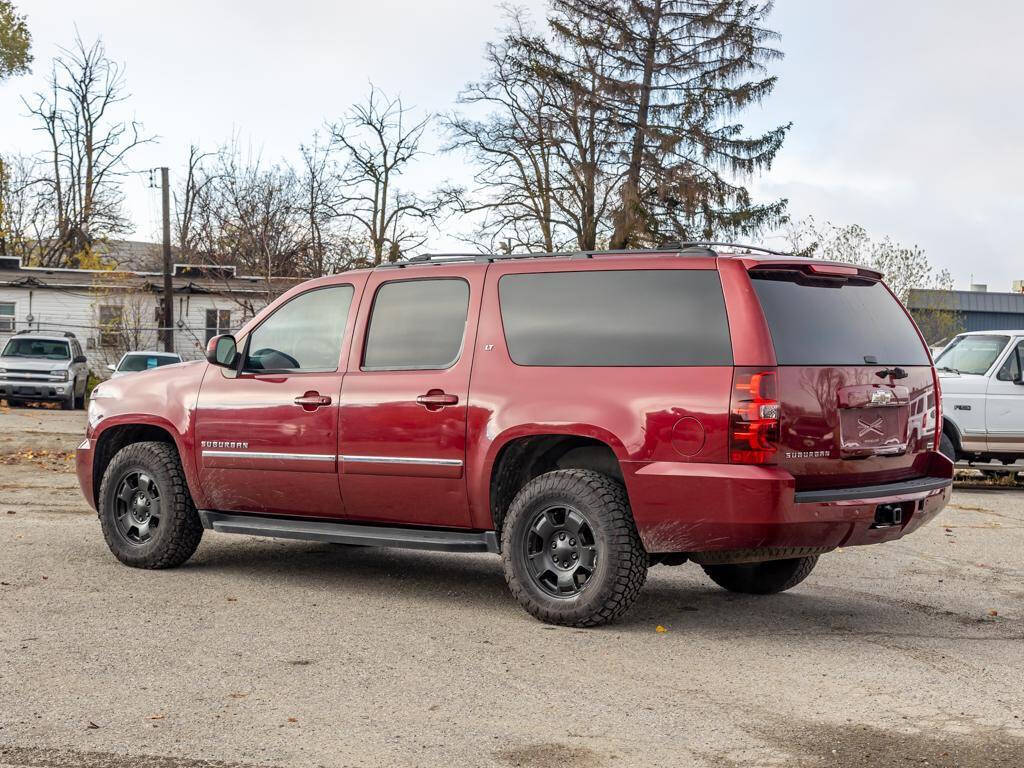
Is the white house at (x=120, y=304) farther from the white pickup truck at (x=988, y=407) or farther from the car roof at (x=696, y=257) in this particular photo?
the car roof at (x=696, y=257)

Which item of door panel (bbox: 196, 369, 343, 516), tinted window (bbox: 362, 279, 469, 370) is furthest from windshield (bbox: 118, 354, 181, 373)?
tinted window (bbox: 362, 279, 469, 370)

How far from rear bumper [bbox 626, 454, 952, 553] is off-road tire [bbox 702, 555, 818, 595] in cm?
118

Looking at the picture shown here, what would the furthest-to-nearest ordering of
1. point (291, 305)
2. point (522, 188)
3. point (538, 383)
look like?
point (522, 188), point (291, 305), point (538, 383)

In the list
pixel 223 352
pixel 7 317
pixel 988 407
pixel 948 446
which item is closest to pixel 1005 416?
pixel 988 407

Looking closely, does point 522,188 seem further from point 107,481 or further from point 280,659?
point 280,659

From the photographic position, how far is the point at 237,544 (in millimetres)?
9414

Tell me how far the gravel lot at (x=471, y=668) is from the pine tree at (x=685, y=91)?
92.8 feet

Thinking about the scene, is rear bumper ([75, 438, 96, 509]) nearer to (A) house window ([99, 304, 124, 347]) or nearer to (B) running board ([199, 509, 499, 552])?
(B) running board ([199, 509, 499, 552])

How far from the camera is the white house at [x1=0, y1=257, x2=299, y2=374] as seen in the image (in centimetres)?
4447

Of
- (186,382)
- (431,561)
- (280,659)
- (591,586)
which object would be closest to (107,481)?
(186,382)

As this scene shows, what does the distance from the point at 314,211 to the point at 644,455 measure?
4179cm

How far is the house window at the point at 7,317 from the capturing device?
44969 millimetres

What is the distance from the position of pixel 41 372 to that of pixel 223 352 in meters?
24.5

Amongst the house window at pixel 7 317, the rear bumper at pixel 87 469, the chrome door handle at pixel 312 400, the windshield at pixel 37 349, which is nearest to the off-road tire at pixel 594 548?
the chrome door handle at pixel 312 400
